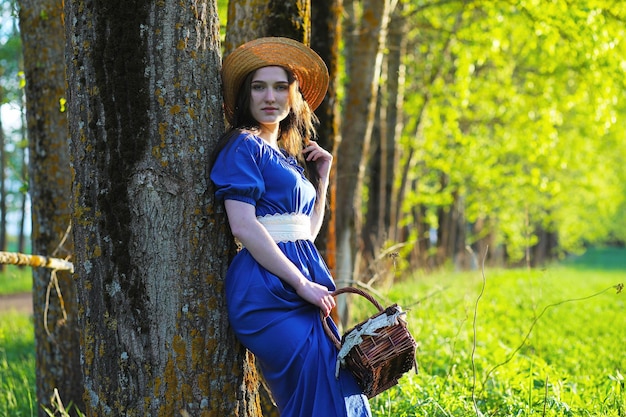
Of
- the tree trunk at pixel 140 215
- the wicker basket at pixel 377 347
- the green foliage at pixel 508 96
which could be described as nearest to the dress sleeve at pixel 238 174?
the tree trunk at pixel 140 215

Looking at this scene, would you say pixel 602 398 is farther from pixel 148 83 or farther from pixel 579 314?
pixel 579 314

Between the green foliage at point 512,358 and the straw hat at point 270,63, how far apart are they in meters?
1.26

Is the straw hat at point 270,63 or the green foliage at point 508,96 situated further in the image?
the green foliage at point 508,96

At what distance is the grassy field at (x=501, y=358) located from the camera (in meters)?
4.33

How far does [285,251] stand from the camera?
3316 mm

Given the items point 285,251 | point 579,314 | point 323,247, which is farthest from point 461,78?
point 285,251

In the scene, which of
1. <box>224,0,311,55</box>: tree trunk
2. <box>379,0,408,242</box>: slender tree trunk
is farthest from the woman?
<box>379,0,408,242</box>: slender tree trunk

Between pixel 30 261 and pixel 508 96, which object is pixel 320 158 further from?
pixel 508 96

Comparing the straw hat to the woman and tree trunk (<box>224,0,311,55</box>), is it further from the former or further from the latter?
tree trunk (<box>224,0,311,55</box>)

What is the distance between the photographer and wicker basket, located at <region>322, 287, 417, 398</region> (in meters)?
3.01

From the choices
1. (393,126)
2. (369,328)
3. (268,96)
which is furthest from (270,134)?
(393,126)

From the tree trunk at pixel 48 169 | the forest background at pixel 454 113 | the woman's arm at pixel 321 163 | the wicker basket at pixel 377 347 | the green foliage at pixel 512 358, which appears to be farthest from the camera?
the forest background at pixel 454 113

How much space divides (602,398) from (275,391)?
2.49 meters

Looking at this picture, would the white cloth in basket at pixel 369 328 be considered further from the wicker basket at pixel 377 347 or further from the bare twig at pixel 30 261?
the bare twig at pixel 30 261
